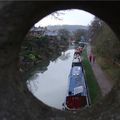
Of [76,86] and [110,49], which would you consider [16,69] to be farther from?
[110,49]

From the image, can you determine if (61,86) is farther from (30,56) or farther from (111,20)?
(111,20)

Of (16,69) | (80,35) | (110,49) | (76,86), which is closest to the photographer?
(16,69)

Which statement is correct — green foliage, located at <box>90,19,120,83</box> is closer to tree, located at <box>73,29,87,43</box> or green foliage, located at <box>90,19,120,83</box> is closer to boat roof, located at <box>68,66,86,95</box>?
boat roof, located at <box>68,66,86,95</box>

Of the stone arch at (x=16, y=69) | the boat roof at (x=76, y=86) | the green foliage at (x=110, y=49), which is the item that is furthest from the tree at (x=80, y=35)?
the stone arch at (x=16, y=69)

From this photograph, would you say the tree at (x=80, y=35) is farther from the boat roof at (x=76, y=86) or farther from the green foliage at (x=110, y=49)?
the boat roof at (x=76, y=86)

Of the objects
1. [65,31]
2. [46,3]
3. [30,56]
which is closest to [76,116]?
[46,3]

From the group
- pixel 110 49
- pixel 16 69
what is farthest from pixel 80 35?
pixel 16 69

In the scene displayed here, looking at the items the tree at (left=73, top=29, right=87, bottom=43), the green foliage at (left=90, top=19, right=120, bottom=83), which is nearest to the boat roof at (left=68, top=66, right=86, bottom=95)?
the green foliage at (left=90, top=19, right=120, bottom=83)

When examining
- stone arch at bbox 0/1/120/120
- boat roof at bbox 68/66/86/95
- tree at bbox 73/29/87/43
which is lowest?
tree at bbox 73/29/87/43
